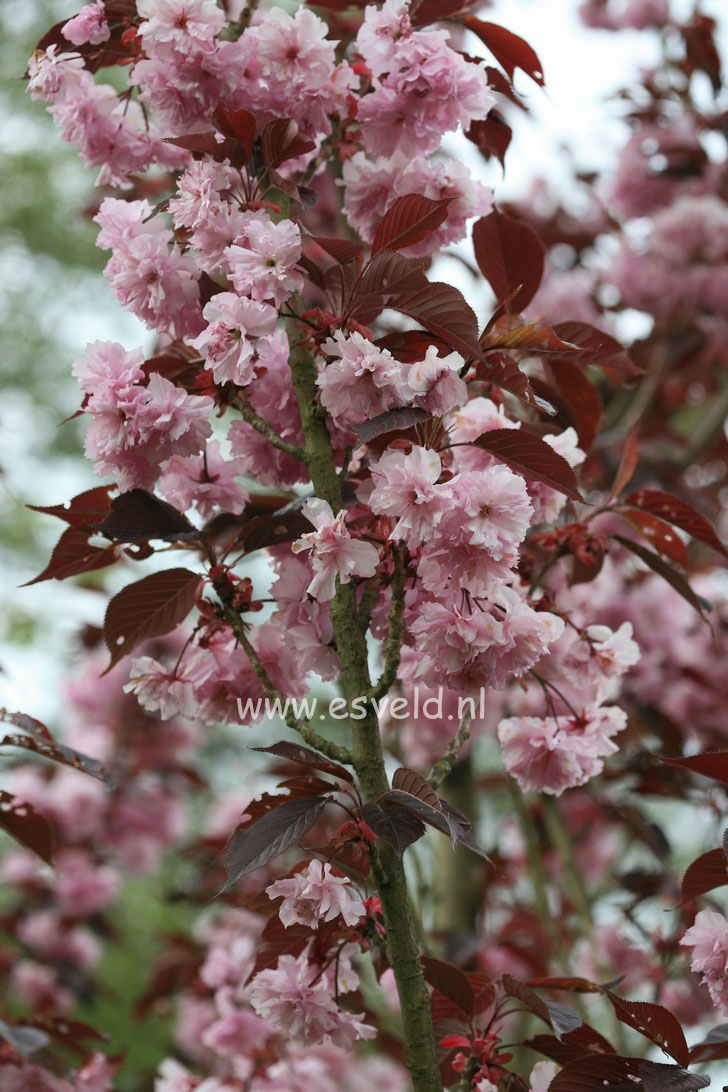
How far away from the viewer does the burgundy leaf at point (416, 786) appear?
0.80 metres

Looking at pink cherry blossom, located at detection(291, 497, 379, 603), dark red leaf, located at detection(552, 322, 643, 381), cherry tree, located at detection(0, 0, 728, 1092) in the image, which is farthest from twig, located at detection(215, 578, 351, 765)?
dark red leaf, located at detection(552, 322, 643, 381)

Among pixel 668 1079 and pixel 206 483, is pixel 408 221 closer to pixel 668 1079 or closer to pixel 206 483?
pixel 206 483

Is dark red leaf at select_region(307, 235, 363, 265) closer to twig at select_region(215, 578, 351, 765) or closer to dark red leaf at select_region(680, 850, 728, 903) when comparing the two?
twig at select_region(215, 578, 351, 765)

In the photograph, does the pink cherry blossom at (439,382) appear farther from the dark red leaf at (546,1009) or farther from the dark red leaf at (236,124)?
the dark red leaf at (546,1009)

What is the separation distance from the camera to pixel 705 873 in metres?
0.89

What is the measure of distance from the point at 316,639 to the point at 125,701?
2318mm

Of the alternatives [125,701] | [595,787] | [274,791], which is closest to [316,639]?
[274,791]

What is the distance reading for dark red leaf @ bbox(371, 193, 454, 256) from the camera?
889mm

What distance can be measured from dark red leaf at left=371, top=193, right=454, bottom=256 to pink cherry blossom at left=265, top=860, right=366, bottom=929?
1.73 ft

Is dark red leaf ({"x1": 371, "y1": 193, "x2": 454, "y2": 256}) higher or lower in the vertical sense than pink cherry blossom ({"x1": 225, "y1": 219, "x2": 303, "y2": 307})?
higher

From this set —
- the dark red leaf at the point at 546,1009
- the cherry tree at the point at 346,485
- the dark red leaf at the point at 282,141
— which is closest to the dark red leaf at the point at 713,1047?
the cherry tree at the point at 346,485

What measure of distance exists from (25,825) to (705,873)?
744 millimetres

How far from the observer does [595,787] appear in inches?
91.0

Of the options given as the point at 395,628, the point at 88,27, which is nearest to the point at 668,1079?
the point at 395,628
